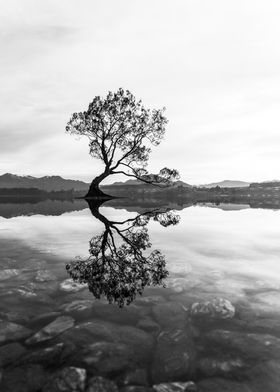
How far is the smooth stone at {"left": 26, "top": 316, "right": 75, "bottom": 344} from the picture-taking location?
358 centimetres

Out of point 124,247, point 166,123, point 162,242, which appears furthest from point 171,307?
point 166,123

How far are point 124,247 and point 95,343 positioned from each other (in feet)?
16.8

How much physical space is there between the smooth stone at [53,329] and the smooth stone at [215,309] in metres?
1.78

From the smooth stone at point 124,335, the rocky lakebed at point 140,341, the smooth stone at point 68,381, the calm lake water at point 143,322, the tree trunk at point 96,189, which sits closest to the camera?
the smooth stone at point 68,381

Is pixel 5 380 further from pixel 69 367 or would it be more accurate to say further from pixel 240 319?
pixel 240 319

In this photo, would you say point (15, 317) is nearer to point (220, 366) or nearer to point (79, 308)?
point (79, 308)

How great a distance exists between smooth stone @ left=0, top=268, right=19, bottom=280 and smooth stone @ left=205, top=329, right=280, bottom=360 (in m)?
4.23

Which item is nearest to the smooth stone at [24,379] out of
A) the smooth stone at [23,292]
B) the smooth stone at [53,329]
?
the smooth stone at [53,329]

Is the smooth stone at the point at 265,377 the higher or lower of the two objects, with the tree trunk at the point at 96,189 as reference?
lower

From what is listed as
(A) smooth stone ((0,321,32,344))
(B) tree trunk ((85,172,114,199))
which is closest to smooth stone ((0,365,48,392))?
(A) smooth stone ((0,321,32,344))

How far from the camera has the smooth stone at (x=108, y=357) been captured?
305cm

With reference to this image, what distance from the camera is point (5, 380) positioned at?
9.21 ft

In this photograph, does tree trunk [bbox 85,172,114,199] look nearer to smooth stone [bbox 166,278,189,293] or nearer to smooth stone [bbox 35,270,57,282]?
smooth stone [bbox 35,270,57,282]

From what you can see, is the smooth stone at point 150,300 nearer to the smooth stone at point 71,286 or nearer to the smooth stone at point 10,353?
the smooth stone at point 71,286
